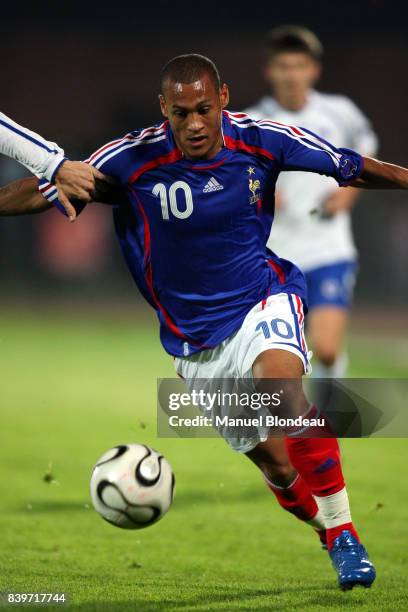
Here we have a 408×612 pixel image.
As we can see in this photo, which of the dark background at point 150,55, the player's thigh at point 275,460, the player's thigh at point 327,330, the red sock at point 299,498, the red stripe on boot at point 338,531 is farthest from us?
the dark background at point 150,55

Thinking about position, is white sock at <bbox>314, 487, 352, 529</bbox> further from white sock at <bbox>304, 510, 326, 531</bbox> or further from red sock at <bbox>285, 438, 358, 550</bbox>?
white sock at <bbox>304, 510, 326, 531</bbox>

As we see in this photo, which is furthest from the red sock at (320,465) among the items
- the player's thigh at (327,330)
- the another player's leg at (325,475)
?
the player's thigh at (327,330)

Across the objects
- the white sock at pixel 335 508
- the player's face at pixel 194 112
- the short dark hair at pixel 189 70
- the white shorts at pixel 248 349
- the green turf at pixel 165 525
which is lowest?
the green turf at pixel 165 525

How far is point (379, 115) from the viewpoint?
80.5 ft

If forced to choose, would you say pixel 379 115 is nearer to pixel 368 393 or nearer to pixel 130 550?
pixel 368 393

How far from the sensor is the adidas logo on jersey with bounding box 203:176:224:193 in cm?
470

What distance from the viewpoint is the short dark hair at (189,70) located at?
177 inches

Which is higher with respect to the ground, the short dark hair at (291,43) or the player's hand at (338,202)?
the short dark hair at (291,43)

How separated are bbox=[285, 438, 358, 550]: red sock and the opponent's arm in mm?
1482

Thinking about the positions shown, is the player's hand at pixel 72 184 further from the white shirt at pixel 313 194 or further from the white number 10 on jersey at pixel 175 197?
the white shirt at pixel 313 194

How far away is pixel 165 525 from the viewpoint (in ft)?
20.6

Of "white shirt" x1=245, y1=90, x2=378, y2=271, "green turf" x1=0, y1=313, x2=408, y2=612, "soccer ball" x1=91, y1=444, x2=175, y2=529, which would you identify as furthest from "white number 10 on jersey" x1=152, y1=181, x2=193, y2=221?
"white shirt" x1=245, y1=90, x2=378, y2=271

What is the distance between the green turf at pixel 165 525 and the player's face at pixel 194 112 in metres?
1.71

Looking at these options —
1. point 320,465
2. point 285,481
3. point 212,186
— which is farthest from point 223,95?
point 285,481
